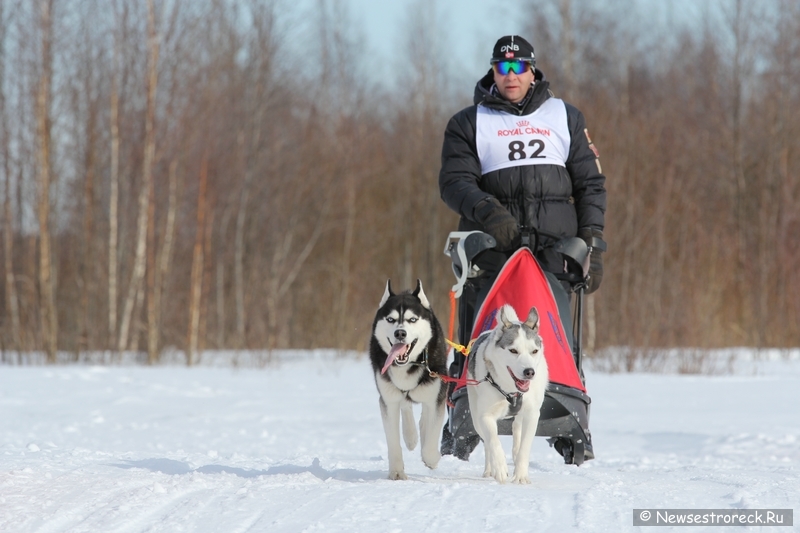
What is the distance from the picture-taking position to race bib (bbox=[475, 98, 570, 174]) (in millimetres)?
4145

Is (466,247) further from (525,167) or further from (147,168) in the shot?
(147,168)

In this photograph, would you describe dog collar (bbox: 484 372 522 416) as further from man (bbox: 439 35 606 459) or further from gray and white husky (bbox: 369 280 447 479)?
man (bbox: 439 35 606 459)

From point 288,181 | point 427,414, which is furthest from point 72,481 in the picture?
point 288,181

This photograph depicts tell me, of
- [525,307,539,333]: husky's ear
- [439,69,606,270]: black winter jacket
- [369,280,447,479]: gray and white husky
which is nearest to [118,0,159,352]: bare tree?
[439,69,606,270]: black winter jacket

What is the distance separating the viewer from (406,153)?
17.5 metres

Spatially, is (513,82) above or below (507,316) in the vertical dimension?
above

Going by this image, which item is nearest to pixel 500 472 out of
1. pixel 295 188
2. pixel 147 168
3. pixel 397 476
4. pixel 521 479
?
pixel 521 479

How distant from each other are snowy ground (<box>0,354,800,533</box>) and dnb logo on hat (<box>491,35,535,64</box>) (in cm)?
192

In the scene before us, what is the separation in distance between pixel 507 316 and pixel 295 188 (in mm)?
12894

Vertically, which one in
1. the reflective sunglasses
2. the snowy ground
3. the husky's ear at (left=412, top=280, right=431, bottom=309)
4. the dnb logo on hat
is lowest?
the snowy ground

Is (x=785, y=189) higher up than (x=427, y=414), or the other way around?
(x=785, y=189)

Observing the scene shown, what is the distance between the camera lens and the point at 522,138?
415 cm

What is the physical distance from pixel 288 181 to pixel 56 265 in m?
4.29

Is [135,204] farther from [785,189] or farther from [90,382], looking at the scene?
[785,189]
